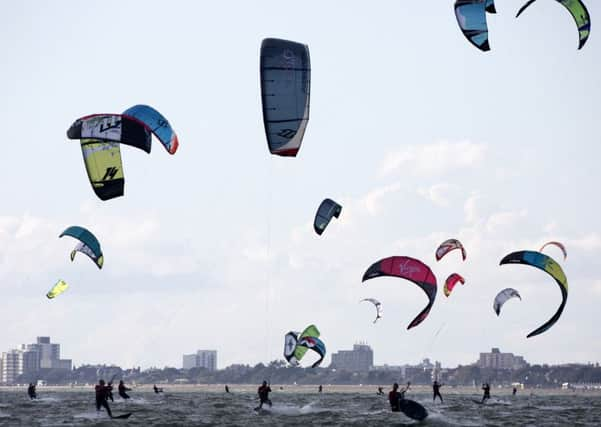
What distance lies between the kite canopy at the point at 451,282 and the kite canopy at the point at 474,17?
73.8 feet

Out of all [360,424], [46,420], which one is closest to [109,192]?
[46,420]

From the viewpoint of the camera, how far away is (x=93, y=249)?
46.7 meters

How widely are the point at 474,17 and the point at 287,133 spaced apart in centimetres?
849

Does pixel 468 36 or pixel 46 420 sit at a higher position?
pixel 468 36

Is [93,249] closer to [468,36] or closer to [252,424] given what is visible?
[252,424]

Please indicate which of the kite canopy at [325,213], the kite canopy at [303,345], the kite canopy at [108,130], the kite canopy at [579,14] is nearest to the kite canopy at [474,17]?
the kite canopy at [579,14]

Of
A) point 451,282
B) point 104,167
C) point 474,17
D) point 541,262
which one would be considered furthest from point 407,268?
point 451,282

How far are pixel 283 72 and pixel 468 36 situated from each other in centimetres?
768

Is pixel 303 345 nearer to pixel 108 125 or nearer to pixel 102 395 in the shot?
pixel 102 395

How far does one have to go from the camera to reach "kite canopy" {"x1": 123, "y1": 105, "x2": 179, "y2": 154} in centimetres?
3888

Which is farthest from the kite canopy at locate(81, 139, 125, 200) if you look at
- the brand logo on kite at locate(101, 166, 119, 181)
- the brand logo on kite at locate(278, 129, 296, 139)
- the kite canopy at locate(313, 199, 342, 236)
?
the kite canopy at locate(313, 199, 342, 236)

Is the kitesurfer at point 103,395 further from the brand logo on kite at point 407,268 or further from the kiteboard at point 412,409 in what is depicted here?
the brand logo on kite at point 407,268

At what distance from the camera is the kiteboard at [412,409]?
3662cm

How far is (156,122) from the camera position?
39.2m
